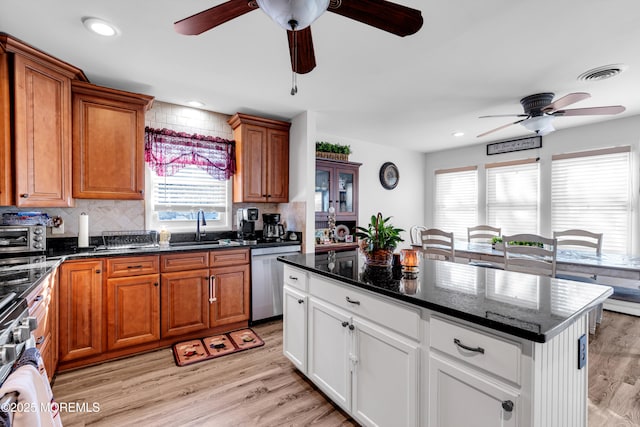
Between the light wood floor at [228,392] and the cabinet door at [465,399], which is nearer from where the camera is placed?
the cabinet door at [465,399]

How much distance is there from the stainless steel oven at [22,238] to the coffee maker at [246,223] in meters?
1.79

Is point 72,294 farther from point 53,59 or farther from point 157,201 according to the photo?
point 53,59

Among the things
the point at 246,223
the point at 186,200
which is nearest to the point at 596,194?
the point at 246,223

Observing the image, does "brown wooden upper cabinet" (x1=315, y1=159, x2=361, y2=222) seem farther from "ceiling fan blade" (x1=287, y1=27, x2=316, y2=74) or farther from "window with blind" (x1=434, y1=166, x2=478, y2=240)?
"ceiling fan blade" (x1=287, y1=27, x2=316, y2=74)

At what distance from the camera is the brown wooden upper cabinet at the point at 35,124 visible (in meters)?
2.08

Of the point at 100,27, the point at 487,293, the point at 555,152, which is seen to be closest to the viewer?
the point at 487,293

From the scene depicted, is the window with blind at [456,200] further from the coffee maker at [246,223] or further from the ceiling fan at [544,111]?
the coffee maker at [246,223]

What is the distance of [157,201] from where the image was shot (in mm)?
3338

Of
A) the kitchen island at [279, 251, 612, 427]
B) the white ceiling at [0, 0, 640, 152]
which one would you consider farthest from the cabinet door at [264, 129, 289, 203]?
the kitchen island at [279, 251, 612, 427]

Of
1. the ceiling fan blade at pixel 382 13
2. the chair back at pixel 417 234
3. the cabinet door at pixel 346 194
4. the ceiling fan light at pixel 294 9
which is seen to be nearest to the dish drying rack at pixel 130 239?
the cabinet door at pixel 346 194

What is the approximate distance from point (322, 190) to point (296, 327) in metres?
2.48

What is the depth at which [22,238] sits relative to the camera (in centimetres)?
227

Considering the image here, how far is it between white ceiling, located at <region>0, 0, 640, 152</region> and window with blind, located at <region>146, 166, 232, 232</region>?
0.85m

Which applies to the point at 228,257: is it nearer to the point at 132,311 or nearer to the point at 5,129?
the point at 132,311
